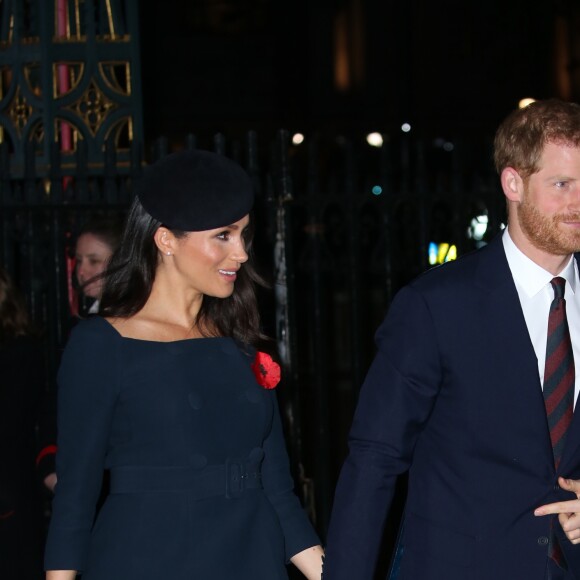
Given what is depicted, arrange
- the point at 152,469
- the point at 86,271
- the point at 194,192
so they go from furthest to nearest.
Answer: the point at 86,271, the point at 194,192, the point at 152,469

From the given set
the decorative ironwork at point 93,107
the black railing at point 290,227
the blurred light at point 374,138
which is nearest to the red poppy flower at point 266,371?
the black railing at point 290,227

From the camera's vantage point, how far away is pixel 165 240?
3.58 meters

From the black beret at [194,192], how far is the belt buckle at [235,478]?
2.17 ft

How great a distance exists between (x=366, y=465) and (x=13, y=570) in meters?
2.19

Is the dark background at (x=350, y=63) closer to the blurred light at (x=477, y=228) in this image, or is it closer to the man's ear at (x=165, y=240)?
the blurred light at (x=477, y=228)

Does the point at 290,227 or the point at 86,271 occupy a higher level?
the point at 290,227

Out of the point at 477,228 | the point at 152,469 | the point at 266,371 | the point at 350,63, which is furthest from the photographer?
the point at 350,63

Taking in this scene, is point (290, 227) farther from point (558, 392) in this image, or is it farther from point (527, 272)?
point (558, 392)

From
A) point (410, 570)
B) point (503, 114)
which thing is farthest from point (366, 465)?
point (503, 114)

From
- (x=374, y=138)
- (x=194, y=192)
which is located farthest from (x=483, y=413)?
(x=374, y=138)

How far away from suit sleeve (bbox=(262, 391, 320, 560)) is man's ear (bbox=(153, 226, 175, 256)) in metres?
0.51

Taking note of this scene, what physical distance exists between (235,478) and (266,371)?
335mm

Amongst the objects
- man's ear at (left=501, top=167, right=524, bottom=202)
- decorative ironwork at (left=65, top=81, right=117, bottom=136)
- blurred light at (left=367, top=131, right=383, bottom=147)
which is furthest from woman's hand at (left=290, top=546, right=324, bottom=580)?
blurred light at (left=367, top=131, right=383, bottom=147)

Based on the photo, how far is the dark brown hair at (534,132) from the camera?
324cm
